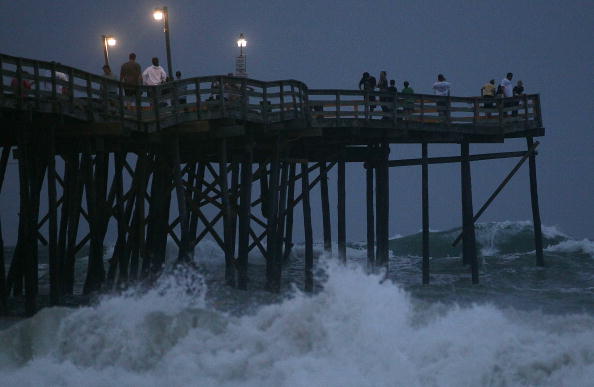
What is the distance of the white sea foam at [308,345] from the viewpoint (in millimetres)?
12305

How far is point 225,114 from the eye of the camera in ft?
59.4

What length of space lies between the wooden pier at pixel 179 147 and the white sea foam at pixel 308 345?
3.06 meters

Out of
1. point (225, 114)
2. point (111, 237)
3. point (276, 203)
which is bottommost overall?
point (111, 237)

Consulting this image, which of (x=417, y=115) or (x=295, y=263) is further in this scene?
(x=295, y=263)

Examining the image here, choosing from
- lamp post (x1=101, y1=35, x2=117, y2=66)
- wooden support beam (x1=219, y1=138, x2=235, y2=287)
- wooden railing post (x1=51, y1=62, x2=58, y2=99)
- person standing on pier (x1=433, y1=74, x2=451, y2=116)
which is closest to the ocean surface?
wooden support beam (x1=219, y1=138, x2=235, y2=287)

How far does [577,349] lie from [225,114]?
8787 mm

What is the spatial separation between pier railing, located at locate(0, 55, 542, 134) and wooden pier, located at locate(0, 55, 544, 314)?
0.09 feet

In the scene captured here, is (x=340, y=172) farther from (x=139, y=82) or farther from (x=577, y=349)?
(x=577, y=349)

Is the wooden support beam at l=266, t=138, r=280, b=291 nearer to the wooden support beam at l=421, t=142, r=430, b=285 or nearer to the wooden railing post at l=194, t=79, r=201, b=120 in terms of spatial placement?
the wooden railing post at l=194, t=79, r=201, b=120

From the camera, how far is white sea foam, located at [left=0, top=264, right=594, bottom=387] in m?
12.3

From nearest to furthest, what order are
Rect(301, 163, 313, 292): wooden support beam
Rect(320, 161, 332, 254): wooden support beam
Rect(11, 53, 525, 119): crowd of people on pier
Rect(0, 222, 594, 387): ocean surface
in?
Rect(0, 222, 594, 387): ocean surface
Rect(11, 53, 525, 119): crowd of people on pier
Rect(301, 163, 313, 292): wooden support beam
Rect(320, 161, 332, 254): wooden support beam

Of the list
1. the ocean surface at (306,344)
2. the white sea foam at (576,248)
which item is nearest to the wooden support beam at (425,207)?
the ocean surface at (306,344)

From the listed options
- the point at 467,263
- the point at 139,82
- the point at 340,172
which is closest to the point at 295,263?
the point at 467,263

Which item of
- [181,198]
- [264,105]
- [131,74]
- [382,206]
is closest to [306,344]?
[181,198]
